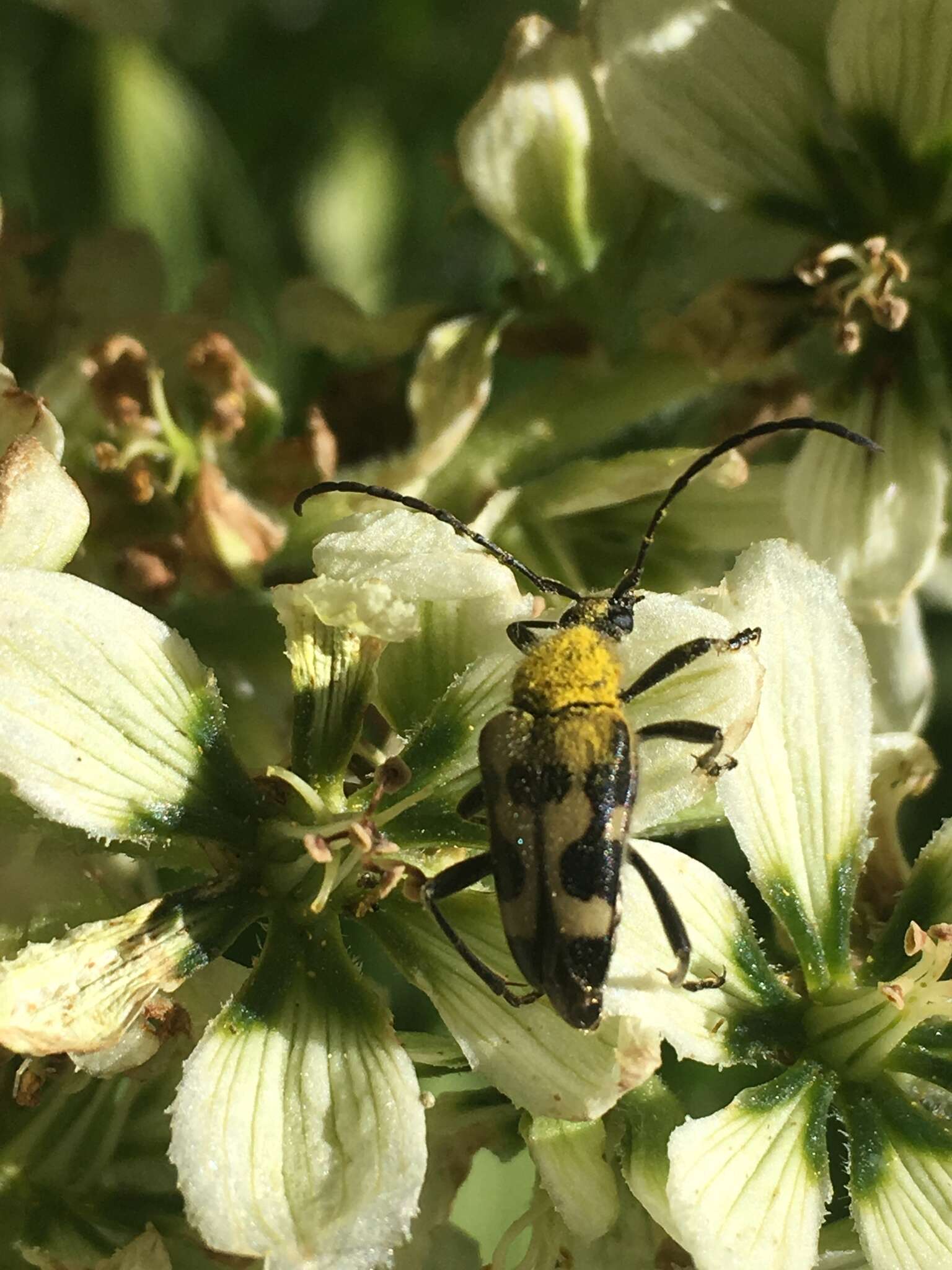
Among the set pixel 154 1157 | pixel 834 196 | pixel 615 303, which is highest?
pixel 834 196

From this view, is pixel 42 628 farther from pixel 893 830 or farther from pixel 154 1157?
pixel 893 830

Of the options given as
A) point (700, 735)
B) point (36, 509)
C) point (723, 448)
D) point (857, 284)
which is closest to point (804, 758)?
point (700, 735)

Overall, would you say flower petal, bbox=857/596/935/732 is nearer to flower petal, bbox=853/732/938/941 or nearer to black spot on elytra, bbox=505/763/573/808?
flower petal, bbox=853/732/938/941

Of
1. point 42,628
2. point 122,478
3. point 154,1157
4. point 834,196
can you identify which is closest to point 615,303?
point 834,196

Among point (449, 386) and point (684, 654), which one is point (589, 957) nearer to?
point (684, 654)

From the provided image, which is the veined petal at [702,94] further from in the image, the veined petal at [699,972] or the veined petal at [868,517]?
the veined petal at [699,972]

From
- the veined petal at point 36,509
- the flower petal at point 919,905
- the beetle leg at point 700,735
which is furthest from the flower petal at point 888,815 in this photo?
the veined petal at point 36,509
